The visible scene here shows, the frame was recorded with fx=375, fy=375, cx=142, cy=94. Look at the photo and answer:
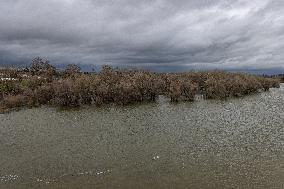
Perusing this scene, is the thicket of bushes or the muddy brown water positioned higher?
the thicket of bushes

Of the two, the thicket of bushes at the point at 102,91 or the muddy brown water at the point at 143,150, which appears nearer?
the muddy brown water at the point at 143,150

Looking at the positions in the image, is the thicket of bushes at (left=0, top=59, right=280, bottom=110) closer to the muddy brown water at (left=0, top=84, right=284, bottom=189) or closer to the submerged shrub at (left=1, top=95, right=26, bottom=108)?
the submerged shrub at (left=1, top=95, right=26, bottom=108)

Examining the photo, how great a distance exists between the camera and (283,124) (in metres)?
24.3

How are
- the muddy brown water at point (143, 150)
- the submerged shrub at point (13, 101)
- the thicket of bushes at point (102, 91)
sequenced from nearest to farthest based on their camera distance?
the muddy brown water at point (143, 150) → the submerged shrub at point (13, 101) → the thicket of bushes at point (102, 91)

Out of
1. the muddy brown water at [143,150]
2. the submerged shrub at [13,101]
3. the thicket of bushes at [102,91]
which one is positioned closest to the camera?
the muddy brown water at [143,150]

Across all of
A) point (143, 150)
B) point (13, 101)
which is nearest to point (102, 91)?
point (13, 101)

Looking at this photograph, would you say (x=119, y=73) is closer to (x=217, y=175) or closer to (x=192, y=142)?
(x=192, y=142)

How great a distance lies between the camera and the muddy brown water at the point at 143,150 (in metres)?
14.1

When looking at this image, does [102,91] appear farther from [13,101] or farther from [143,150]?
[143,150]

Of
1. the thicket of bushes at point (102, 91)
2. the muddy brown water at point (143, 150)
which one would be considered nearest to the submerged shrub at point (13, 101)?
the thicket of bushes at point (102, 91)

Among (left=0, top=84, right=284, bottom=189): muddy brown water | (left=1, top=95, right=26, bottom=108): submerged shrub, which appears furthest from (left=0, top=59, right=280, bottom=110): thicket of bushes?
(left=0, top=84, right=284, bottom=189): muddy brown water

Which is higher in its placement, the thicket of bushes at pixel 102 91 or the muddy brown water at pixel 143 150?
the thicket of bushes at pixel 102 91

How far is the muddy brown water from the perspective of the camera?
1413 cm

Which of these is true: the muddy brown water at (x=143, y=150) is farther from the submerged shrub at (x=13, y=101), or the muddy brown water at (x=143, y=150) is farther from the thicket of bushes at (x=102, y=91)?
the thicket of bushes at (x=102, y=91)
